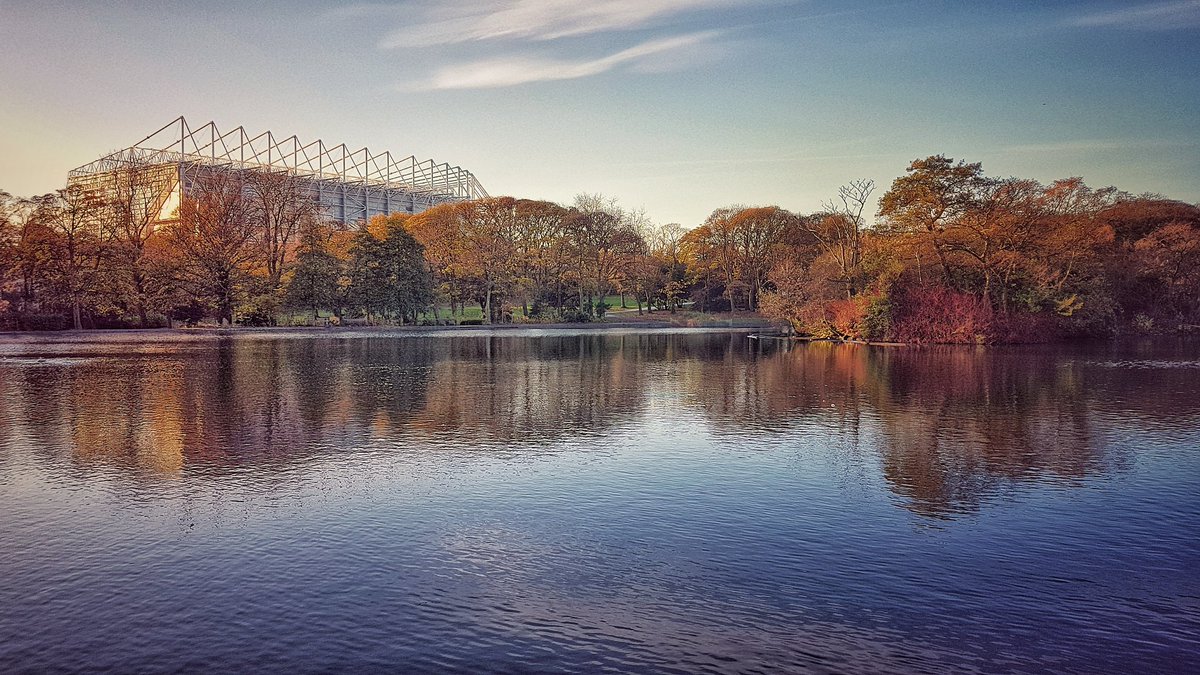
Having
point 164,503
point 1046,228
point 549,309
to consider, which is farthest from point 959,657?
point 549,309

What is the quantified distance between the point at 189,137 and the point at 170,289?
97162 millimetres

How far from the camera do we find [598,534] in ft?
31.8

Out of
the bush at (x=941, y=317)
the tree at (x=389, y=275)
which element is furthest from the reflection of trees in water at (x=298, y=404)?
the tree at (x=389, y=275)

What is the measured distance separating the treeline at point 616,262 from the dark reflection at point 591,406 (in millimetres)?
13457

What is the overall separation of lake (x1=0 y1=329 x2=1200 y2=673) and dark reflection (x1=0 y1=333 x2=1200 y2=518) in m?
0.16

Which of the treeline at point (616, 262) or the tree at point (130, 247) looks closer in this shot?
the treeline at point (616, 262)

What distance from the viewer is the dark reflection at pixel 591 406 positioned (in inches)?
557

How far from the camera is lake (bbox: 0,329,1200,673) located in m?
6.70

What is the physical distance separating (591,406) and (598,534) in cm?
1093

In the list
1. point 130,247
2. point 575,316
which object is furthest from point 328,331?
point 575,316

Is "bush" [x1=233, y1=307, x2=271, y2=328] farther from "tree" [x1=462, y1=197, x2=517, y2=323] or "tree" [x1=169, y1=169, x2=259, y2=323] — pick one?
"tree" [x1=462, y1=197, x2=517, y2=323]

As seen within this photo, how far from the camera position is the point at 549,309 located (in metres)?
82.7

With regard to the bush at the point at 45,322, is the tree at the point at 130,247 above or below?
above

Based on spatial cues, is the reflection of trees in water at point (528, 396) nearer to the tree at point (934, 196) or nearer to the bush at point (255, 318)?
the tree at point (934, 196)
